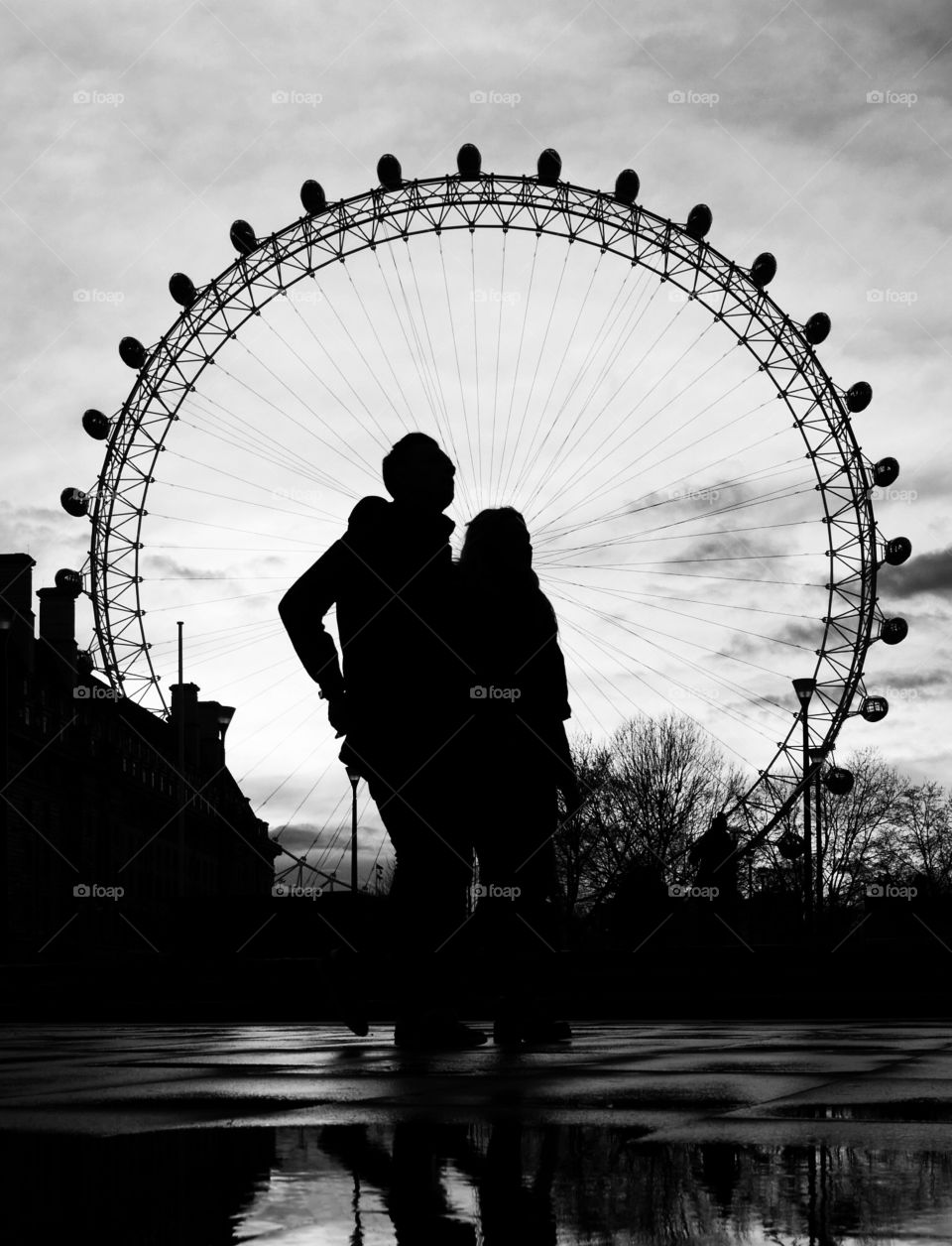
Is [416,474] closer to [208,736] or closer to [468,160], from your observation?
[468,160]

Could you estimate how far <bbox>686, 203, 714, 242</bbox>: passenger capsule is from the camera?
35.8 metres

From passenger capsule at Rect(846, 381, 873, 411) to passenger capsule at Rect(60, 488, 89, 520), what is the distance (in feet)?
55.4

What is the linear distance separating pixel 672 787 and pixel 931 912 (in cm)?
3363

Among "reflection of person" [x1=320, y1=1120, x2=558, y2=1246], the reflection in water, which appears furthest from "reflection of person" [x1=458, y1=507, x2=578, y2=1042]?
the reflection in water

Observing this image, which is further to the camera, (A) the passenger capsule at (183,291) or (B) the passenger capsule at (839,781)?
(A) the passenger capsule at (183,291)

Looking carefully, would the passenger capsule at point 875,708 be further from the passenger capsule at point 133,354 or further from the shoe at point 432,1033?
the shoe at point 432,1033

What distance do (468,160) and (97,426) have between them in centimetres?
999

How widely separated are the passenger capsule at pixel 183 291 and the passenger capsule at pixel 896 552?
1609 cm

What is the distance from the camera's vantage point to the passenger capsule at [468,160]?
35750mm

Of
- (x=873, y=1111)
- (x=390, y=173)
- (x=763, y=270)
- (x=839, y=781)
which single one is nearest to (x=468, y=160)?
(x=390, y=173)

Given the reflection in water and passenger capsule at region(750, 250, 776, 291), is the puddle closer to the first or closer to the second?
the reflection in water

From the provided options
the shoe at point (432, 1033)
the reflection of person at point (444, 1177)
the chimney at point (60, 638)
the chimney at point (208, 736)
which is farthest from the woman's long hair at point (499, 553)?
the chimney at point (208, 736)

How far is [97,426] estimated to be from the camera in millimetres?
37312

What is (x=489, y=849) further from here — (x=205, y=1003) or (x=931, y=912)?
(x=931, y=912)
